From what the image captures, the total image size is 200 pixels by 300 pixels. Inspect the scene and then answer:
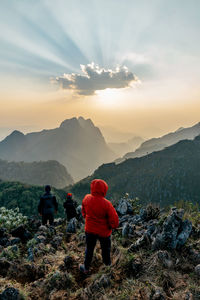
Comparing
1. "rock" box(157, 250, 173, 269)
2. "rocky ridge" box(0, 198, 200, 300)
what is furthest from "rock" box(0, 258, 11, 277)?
"rock" box(157, 250, 173, 269)

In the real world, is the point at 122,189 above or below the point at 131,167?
below

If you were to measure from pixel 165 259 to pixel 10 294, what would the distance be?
12.8ft

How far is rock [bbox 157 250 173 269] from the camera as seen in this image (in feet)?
16.2

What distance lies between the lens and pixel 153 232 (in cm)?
656

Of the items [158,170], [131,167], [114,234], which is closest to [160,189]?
[158,170]

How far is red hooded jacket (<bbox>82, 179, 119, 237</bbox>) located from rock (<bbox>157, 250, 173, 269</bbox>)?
5.12ft

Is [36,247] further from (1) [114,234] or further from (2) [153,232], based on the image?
(2) [153,232]

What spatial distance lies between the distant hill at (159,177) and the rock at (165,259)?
107 meters

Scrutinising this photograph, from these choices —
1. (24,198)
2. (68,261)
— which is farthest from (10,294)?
(24,198)

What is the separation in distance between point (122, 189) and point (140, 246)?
124m

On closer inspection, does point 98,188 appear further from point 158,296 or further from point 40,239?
→ point 40,239

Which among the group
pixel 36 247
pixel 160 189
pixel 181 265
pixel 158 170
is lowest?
pixel 160 189

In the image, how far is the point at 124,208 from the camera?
10984mm

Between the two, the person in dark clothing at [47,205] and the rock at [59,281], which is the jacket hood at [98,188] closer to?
the rock at [59,281]
